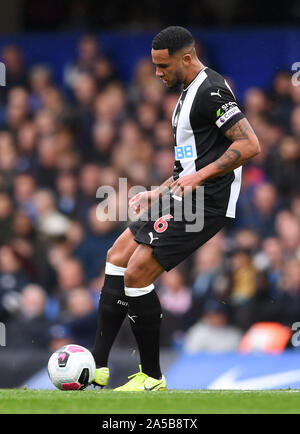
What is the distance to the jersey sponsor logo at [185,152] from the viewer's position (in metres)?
5.96

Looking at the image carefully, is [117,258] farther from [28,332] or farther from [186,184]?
[28,332]

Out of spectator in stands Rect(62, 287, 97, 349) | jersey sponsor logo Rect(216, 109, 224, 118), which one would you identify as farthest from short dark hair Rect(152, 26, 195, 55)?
spectator in stands Rect(62, 287, 97, 349)

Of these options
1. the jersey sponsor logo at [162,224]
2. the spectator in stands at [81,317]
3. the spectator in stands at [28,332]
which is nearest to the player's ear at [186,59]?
the jersey sponsor logo at [162,224]

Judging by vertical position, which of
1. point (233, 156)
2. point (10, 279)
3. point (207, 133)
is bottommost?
point (10, 279)

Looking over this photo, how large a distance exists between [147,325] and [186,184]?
38.0 inches

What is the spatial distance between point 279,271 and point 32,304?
247 centimetres

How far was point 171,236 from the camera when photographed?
5.86 meters

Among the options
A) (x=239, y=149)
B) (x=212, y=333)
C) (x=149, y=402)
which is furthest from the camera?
(x=212, y=333)

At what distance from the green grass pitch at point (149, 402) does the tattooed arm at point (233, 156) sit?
3.88 ft

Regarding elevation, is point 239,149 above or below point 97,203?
above

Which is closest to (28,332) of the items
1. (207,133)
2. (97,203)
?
(97,203)

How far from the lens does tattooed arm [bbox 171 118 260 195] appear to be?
561 cm

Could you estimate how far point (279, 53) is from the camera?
12.0m

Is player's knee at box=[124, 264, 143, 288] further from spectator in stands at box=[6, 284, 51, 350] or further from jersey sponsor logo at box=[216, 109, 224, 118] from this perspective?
spectator in stands at box=[6, 284, 51, 350]
